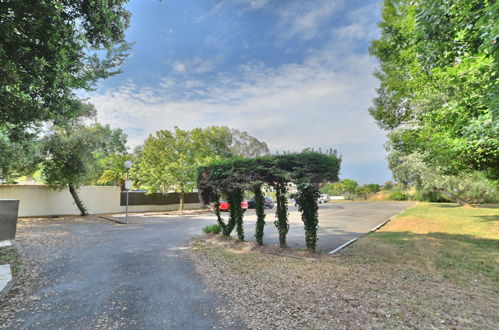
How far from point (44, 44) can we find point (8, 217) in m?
6.37

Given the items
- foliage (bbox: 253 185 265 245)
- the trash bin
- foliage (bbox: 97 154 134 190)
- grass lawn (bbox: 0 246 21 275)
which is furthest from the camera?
foliage (bbox: 97 154 134 190)

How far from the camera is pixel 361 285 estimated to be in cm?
406

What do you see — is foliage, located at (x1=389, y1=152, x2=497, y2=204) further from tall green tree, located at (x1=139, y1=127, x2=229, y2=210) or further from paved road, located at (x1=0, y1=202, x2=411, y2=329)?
tall green tree, located at (x1=139, y1=127, x2=229, y2=210)

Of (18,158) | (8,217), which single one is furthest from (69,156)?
(8,217)

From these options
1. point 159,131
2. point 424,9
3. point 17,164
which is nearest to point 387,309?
point 424,9

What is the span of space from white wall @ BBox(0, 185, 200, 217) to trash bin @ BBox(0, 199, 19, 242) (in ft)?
28.1

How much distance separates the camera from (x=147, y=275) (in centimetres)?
470

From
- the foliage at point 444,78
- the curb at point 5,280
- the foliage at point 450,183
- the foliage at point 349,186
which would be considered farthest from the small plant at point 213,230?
the foliage at point 349,186

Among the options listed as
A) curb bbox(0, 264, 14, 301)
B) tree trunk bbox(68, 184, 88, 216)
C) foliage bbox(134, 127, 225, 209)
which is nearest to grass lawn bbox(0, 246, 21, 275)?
curb bbox(0, 264, 14, 301)

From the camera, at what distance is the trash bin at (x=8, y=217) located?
283 inches

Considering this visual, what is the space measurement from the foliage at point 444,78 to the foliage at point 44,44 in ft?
20.7

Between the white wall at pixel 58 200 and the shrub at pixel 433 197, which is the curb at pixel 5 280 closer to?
the white wall at pixel 58 200

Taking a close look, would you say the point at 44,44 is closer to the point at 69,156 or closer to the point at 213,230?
the point at 213,230

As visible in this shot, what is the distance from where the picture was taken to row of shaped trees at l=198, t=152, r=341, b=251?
589 centimetres
